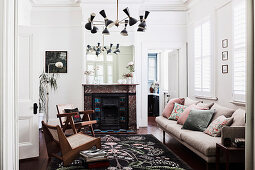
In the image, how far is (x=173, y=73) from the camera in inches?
279

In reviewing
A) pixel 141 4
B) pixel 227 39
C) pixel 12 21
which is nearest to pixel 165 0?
pixel 141 4

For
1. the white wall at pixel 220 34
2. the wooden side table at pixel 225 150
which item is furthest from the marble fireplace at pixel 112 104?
the wooden side table at pixel 225 150

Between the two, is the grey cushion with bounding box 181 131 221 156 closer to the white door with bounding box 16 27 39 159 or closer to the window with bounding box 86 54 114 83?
the white door with bounding box 16 27 39 159

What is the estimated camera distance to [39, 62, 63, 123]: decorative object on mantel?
6.25 metres

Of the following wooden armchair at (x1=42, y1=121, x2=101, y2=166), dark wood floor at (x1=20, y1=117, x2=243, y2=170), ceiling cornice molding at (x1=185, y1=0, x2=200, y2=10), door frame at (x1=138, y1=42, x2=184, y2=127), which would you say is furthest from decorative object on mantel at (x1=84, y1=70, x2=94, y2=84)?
ceiling cornice molding at (x1=185, y1=0, x2=200, y2=10)

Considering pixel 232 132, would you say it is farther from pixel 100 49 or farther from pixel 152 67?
pixel 152 67

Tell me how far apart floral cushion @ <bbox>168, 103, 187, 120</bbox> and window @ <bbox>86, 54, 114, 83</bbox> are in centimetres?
226

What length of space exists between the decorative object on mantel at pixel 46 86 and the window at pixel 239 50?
13.9 feet

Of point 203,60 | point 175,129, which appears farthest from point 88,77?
point 175,129

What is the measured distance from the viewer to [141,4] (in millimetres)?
6445

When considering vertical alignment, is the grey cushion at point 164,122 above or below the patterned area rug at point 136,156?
above

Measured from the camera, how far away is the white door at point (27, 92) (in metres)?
3.70

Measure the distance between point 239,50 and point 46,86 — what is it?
4.79 m

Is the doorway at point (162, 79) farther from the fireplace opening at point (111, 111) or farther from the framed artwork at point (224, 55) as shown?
the framed artwork at point (224, 55)
